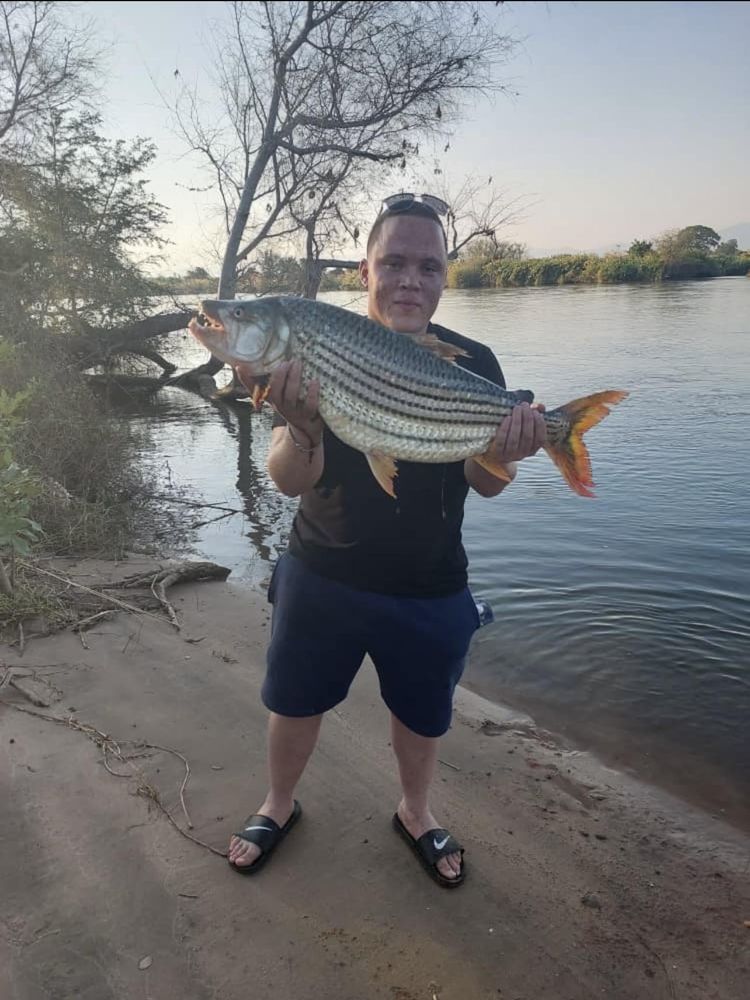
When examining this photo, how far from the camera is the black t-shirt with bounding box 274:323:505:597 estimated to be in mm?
2984

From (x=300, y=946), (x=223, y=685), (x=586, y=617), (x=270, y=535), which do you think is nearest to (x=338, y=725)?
(x=223, y=685)

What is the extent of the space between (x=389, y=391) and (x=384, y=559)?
73 cm

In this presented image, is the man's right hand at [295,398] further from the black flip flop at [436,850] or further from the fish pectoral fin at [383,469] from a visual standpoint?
the black flip flop at [436,850]

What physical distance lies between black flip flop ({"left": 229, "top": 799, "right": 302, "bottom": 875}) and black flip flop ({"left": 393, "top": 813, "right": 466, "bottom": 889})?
2.10ft

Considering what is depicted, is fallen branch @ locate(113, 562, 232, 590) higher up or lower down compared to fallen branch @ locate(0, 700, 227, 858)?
lower down

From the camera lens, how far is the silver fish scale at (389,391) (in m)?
2.90

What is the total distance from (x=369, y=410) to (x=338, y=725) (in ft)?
8.10

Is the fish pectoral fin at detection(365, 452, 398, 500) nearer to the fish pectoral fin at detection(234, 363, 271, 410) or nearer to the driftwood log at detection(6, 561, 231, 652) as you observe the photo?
the fish pectoral fin at detection(234, 363, 271, 410)

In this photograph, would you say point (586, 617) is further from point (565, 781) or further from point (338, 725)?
point (338, 725)

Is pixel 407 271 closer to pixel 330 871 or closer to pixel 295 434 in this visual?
pixel 295 434

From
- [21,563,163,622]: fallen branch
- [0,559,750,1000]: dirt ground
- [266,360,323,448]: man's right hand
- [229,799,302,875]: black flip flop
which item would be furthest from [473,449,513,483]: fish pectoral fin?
[21,563,163,622]: fallen branch

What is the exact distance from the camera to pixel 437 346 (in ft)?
9.91

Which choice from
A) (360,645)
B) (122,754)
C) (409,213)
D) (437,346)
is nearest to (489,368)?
(437,346)

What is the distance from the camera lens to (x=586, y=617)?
6.80 metres
